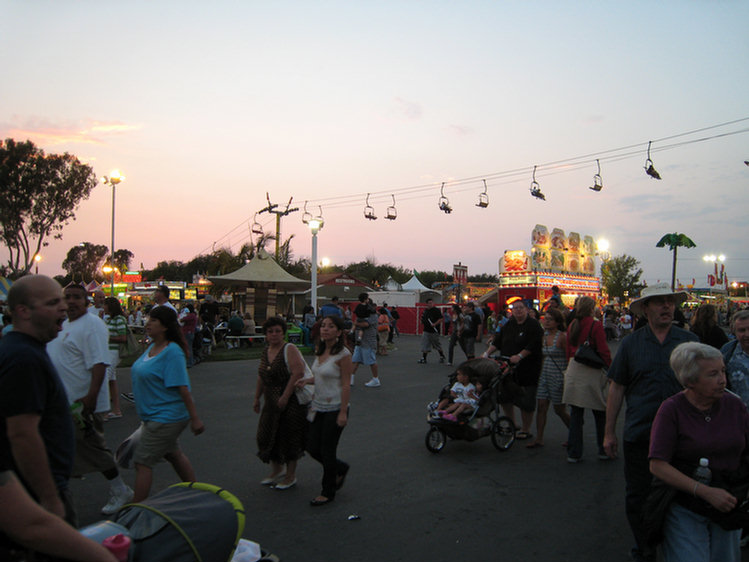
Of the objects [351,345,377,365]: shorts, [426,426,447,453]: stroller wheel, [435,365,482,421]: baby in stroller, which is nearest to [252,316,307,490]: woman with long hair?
[426,426,447,453]: stroller wheel

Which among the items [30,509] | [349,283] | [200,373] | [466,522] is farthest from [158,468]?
[349,283]

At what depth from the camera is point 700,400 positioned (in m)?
2.81

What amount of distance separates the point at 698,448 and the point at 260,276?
879 inches

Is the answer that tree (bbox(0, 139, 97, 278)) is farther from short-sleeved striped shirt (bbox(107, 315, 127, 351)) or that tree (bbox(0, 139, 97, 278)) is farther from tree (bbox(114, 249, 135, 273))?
tree (bbox(114, 249, 135, 273))

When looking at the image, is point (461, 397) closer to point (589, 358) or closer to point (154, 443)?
point (589, 358)

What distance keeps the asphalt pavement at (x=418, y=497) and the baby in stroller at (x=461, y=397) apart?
1.72 ft

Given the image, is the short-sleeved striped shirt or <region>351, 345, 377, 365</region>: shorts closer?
the short-sleeved striped shirt

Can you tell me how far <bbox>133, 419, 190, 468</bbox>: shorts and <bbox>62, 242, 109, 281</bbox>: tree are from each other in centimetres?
7372

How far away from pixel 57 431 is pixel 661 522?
115 inches

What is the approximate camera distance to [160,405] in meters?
4.32

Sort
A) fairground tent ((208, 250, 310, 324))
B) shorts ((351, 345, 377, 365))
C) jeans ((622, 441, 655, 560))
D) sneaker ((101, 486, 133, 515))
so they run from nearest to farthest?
jeans ((622, 441, 655, 560)) < sneaker ((101, 486, 133, 515)) < shorts ((351, 345, 377, 365)) < fairground tent ((208, 250, 310, 324))

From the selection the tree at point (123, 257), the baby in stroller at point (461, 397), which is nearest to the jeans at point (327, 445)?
the baby in stroller at point (461, 397)

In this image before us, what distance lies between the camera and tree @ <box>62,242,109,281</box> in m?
70.9

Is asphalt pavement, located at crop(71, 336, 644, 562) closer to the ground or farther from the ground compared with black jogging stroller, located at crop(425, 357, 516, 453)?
closer to the ground
